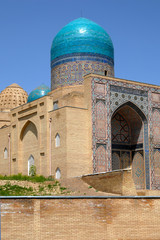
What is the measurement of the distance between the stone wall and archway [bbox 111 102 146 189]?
849cm

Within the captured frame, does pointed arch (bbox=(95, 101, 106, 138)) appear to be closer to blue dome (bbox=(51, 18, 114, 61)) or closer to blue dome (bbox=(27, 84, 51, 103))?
blue dome (bbox=(51, 18, 114, 61))

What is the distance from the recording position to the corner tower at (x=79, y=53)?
60.6 feet

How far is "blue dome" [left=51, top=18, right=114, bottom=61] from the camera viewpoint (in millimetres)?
18766

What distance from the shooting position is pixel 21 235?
26.8ft

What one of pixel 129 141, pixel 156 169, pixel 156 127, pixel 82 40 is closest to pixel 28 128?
pixel 129 141

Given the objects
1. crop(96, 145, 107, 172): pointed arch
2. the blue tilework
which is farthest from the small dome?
crop(96, 145, 107, 172): pointed arch

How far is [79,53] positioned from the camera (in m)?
18.6

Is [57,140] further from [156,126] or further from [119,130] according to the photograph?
[156,126]

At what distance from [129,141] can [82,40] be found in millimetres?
4925

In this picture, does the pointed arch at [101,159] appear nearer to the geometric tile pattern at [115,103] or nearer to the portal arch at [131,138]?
the geometric tile pattern at [115,103]

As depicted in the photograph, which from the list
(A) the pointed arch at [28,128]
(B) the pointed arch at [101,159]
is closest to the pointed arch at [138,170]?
(B) the pointed arch at [101,159]

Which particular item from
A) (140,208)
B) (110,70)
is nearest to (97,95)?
(110,70)

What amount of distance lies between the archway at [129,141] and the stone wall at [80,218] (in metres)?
8.49

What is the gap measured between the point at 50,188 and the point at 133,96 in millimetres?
5847
